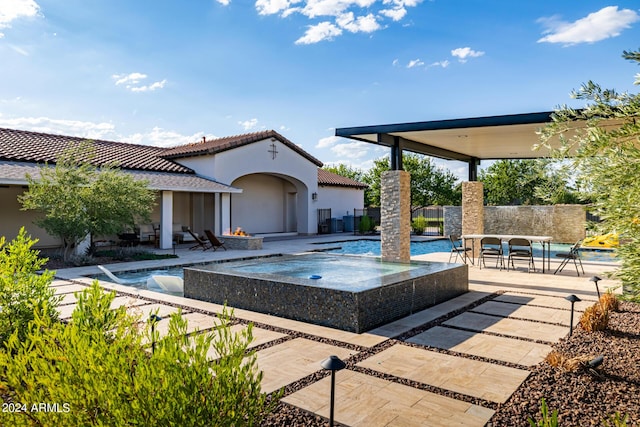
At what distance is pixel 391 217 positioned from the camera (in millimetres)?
11062

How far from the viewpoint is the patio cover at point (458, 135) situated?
9047mm

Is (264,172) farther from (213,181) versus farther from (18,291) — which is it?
(18,291)

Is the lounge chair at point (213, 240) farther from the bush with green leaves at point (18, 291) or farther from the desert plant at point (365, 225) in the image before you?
the bush with green leaves at point (18, 291)

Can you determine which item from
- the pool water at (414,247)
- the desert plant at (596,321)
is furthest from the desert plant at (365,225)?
the desert plant at (596,321)

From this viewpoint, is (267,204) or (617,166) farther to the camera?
(267,204)

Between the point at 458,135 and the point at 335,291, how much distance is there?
6269 millimetres

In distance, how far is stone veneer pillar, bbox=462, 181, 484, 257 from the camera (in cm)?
1441

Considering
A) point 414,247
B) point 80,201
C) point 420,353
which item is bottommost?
point 420,353

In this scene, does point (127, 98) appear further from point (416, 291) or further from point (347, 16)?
point (416, 291)

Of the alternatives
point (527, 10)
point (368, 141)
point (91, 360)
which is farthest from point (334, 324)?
point (527, 10)

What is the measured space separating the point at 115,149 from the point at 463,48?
53.8ft

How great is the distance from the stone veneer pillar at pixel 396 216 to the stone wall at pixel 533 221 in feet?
40.2

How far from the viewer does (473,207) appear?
47.4 feet

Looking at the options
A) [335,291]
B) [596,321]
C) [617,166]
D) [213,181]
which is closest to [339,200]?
[213,181]
